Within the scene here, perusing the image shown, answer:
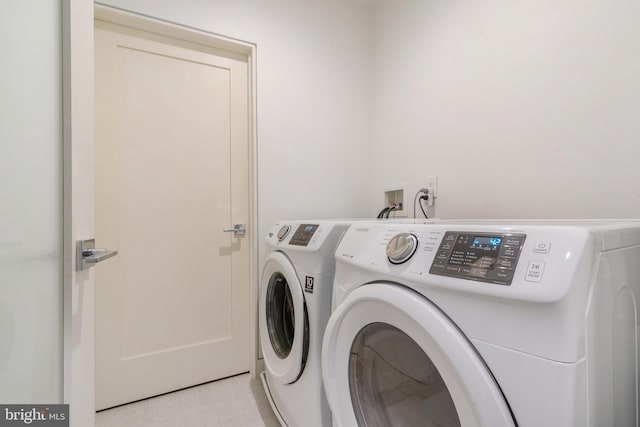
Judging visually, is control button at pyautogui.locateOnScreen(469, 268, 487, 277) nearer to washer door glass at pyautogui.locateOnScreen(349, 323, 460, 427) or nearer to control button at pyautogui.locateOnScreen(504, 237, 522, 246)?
control button at pyautogui.locateOnScreen(504, 237, 522, 246)

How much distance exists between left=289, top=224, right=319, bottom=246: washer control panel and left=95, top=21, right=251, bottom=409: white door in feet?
2.30

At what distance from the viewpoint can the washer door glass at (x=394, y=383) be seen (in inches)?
25.0

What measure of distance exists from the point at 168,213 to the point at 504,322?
164 centimetres

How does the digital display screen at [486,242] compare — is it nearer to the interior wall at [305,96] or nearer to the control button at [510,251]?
the control button at [510,251]

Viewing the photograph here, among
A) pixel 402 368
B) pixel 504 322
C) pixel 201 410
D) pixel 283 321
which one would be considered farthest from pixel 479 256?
pixel 201 410

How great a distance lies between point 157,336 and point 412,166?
177 cm

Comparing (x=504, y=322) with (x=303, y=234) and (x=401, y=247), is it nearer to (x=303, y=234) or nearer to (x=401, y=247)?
(x=401, y=247)

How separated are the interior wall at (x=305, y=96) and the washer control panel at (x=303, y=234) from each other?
587mm

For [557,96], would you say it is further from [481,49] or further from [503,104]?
[481,49]

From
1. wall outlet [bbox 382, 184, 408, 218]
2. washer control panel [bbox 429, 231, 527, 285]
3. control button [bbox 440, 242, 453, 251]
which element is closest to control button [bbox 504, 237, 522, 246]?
washer control panel [bbox 429, 231, 527, 285]

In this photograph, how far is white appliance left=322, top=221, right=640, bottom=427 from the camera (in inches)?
17.4

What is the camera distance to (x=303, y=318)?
1.05m

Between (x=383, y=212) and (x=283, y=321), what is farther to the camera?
(x=383, y=212)

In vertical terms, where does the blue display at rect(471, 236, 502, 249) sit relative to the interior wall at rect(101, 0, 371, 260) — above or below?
below
